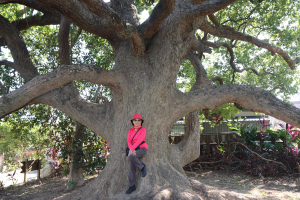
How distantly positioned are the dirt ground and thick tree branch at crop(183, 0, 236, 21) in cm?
405

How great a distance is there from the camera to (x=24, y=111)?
7.68 m

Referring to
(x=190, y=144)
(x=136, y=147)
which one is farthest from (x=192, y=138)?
(x=136, y=147)

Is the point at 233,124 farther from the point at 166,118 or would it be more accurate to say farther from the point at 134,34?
the point at 134,34

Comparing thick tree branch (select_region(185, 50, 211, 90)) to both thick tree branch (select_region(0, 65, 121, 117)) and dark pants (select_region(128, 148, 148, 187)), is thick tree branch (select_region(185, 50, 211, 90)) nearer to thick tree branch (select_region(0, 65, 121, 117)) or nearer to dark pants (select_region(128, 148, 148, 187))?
dark pants (select_region(128, 148, 148, 187))

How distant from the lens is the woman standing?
4586 mm

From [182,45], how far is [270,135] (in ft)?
19.6

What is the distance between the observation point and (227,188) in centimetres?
654

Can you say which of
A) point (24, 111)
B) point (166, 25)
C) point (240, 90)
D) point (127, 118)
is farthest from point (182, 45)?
point (24, 111)

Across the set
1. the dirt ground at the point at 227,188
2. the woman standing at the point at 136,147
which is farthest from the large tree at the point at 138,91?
the dirt ground at the point at 227,188

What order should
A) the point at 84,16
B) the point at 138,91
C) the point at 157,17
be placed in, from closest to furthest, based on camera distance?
the point at 84,16, the point at 157,17, the point at 138,91

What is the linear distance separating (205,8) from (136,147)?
3.46 m

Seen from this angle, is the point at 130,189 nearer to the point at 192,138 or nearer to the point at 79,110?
the point at 79,110

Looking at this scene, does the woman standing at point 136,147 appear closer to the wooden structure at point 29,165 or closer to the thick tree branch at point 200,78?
the thick tree branch at point 200,78

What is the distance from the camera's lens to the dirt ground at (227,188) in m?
5.37
